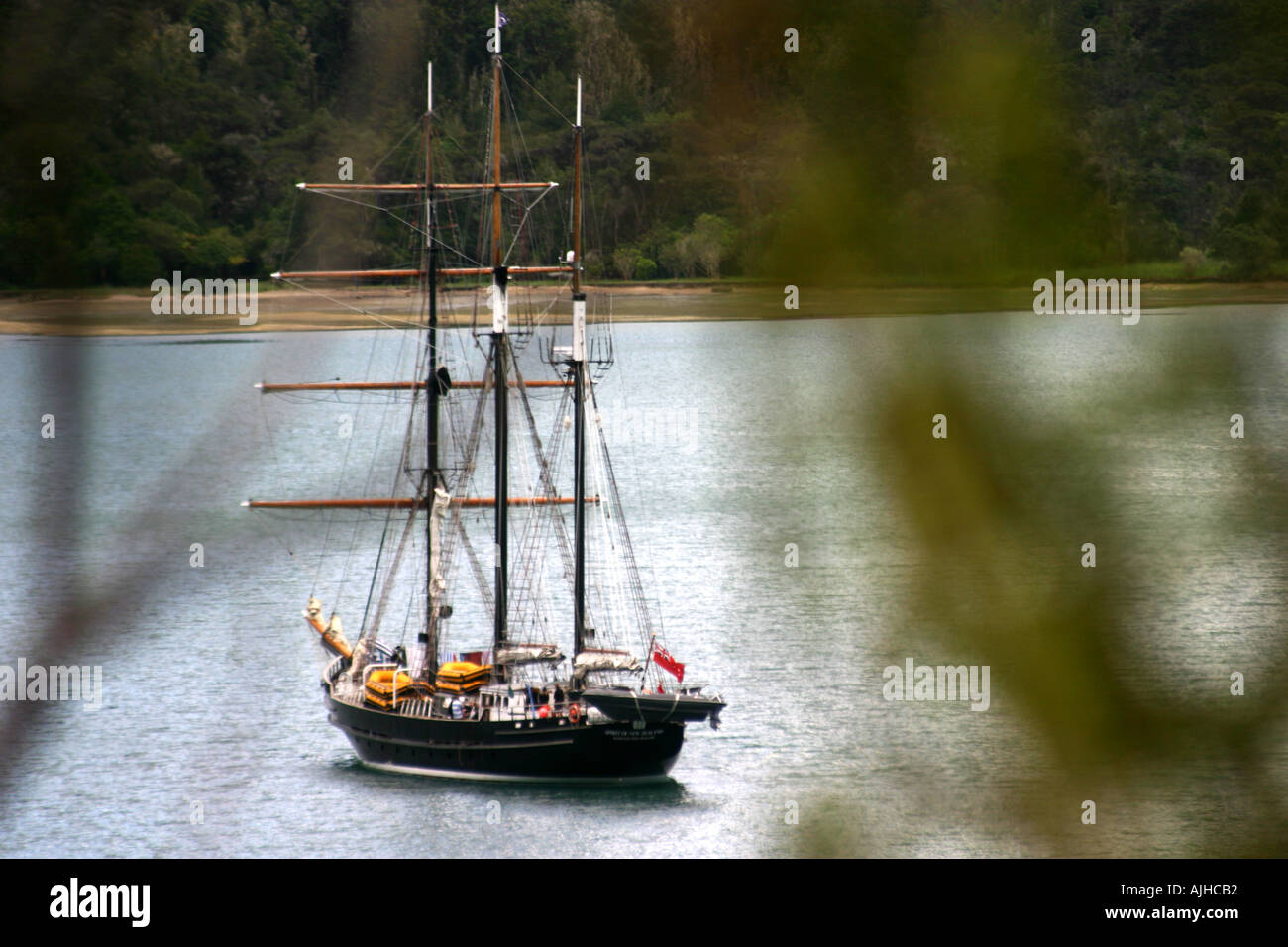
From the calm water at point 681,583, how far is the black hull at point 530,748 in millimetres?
473

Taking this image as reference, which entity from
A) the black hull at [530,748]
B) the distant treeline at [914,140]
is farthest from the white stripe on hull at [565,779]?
the distant treeline at [914,140]

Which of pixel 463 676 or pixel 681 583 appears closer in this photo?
pixel 463 676

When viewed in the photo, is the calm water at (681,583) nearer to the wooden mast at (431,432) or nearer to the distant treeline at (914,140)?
the distant treeline at (914,140)

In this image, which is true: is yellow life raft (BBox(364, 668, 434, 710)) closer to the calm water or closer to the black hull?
the black hull

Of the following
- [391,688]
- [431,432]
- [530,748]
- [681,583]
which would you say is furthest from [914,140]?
[681,583]

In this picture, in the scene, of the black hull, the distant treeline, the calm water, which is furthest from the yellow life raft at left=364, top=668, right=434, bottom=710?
the distant treeline

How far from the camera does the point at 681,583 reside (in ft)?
151

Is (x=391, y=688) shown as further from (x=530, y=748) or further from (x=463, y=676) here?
(x=530, y=748)

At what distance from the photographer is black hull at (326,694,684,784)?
29.5 meters

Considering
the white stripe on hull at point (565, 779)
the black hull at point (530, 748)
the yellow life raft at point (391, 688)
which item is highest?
the yellow life raft at point (391, 688)

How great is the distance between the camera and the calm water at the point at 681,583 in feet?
4.49

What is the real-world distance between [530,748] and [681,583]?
16.7 metres

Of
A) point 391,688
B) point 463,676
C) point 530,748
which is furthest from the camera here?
point 391,688
